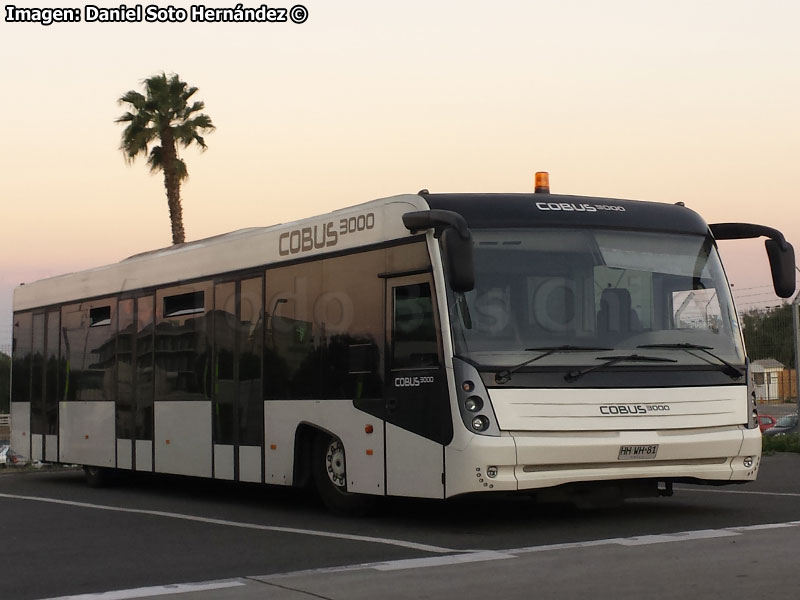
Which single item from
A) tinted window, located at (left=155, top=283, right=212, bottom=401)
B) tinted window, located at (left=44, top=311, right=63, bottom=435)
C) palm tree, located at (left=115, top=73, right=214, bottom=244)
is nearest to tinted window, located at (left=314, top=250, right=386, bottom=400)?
tinted window, located at (left=155, top=283, right=212, bottom=401)

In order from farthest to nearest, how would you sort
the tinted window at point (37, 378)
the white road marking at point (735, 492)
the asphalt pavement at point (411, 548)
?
the tinted window at point (37, 378) < the white road marking at point (735, 492) < the asphalt pavement at point (411, 548)

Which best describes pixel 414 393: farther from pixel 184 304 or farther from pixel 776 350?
pixel 776 350

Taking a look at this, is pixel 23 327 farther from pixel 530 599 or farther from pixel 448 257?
pixel 530 599

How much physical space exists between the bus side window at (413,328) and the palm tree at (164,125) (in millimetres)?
30626

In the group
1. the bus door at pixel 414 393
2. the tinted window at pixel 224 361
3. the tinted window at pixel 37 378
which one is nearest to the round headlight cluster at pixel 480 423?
the bus door at pixel 414 393

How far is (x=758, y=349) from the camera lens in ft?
70.0

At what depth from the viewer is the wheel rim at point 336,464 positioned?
13.3 m

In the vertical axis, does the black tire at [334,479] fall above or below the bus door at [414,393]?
below

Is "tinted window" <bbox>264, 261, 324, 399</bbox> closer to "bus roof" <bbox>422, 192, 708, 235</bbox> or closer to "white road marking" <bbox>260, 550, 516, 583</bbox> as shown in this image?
"bus roof" <bbox>422, 192, 708, 235</bbox>

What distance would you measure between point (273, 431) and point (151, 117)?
29.4 metres

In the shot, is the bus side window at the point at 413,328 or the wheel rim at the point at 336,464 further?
the wheel rim at the point at 336,464

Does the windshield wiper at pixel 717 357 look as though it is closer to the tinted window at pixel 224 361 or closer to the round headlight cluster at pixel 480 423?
the round headlight cluster at pixel 480 423

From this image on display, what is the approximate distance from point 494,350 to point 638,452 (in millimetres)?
1496

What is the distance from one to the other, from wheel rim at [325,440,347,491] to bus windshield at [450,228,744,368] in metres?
2.30
